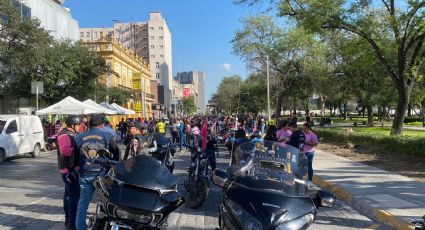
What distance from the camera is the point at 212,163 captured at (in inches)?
430

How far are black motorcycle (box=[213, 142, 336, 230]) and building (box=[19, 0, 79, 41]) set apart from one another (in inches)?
1241

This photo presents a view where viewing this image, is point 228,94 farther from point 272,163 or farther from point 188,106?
point 272,163

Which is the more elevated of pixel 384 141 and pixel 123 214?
pixel 123 214

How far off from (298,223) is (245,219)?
425 millimetres

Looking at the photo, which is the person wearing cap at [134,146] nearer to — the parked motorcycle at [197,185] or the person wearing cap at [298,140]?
the parked motorcycle at [197,185]

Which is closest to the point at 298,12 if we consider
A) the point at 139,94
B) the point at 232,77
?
the point at 139,94

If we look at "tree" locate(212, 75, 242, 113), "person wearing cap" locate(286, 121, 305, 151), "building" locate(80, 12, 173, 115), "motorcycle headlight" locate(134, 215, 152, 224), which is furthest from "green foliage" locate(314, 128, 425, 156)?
"building" locate(80, 12, 173, 115)

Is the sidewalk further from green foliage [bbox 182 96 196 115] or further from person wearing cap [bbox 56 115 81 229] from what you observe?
green foliage [bbox 182 96 196 115]

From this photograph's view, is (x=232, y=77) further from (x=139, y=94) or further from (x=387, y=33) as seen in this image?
(x=387, y=33)

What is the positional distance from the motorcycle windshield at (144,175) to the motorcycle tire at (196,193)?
4.28m

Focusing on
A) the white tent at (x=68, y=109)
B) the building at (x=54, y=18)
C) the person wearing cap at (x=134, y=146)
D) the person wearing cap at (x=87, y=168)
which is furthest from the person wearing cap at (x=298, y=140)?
the building at (x=54, y=18)

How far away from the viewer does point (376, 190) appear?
10125mm

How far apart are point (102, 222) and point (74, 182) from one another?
253 centimetres

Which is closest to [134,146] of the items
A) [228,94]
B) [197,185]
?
[197,185]
